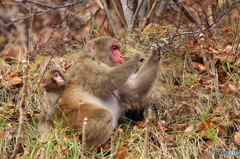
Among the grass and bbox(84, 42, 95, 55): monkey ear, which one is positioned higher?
bbox(84, 42, 95, 55): monkey ear

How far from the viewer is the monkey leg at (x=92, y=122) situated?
4.01 meters

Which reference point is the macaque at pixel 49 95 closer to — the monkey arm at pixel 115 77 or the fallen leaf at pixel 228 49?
the monkey arm at pixel 115 77

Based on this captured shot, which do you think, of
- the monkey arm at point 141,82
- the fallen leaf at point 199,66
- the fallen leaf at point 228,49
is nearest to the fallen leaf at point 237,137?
the monkey arm at point 141,82

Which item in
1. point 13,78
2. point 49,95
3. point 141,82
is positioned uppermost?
point 13,78

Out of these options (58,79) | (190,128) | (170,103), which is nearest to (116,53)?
(58,79)

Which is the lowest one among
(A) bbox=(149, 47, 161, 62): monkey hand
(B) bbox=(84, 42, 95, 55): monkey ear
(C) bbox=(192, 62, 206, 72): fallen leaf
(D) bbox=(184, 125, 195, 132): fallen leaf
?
(D) bbox=(184, 125, 195, 132): fallen leaf

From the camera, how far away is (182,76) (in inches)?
219

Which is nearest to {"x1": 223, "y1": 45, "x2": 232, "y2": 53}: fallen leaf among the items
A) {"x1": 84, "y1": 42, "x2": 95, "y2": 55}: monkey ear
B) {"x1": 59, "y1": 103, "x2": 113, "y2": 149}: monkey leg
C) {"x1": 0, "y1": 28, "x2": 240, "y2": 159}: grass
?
{"x1": 0, "y1": 28, "x2": 240, "y2": 159}: grass

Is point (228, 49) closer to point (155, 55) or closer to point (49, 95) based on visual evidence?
point (155, 55)

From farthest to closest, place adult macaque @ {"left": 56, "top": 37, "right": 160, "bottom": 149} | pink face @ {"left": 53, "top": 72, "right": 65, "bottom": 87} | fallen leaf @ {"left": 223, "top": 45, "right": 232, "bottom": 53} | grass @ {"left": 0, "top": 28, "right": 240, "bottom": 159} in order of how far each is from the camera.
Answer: fallen leaf @ {"left": 223, "top": 45, "right": 232, "bottom": 53}, pink face @ {"left": 53, "top": 72, "right": 65, "bottom": 87}, adult macaque @ {"left": 56, "top": 37, "right": 160, "bottom": 149}, grass @ {"left": 0, "top": 28, "right": 240, "bottom": 159}

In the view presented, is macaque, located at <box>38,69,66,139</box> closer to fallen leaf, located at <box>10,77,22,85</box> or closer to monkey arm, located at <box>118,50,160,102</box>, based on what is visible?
fallen leaf, located at <box>10,77,22,85</box>

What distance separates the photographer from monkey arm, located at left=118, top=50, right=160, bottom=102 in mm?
4949

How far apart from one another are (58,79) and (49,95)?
0.24m

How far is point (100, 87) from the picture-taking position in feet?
14.9
